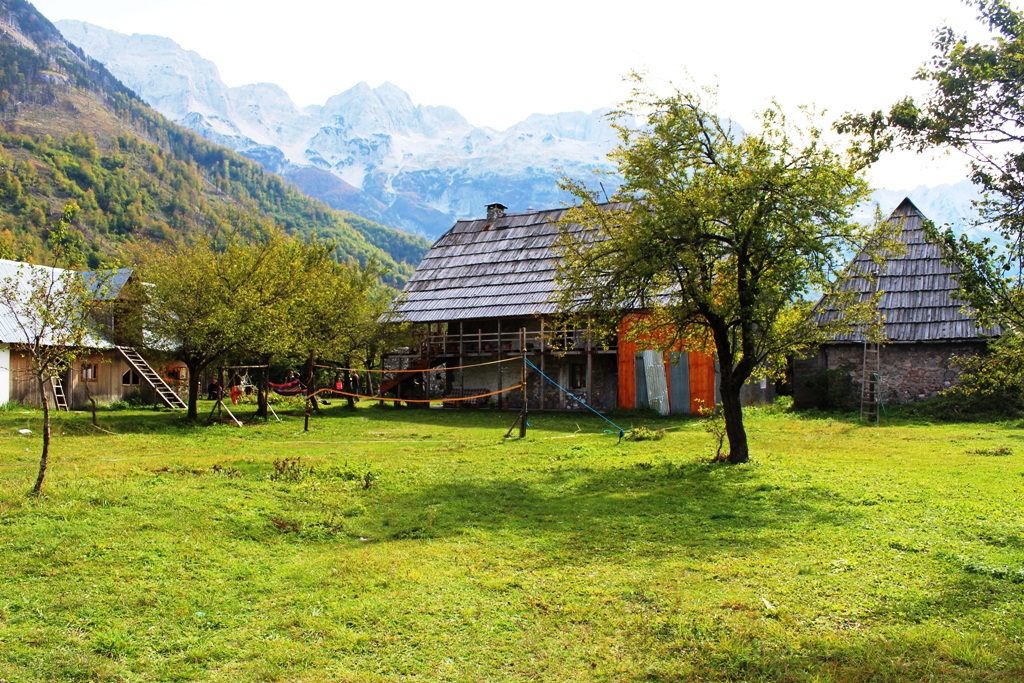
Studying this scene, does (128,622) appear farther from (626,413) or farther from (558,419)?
(626,413)

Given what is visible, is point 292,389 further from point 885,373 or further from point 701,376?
point 885,373

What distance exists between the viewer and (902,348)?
27.2 metres

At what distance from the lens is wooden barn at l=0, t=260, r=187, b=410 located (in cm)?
2655

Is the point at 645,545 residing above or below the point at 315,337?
below

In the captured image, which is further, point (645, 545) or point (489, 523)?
point (489, 523)

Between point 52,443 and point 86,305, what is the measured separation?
904cm

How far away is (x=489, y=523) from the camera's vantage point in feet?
34.2

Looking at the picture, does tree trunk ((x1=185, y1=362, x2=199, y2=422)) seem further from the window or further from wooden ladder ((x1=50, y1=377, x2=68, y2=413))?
the window

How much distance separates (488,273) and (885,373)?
57.5ft

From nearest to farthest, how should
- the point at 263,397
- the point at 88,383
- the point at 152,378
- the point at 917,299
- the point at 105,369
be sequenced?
the point at 263,397 → the point at 917,299 → the point at 88,383 → the point at 105,369 → the point at 152,378

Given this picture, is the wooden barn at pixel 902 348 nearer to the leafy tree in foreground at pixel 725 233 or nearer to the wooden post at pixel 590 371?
the wooden post at pixel 590 371

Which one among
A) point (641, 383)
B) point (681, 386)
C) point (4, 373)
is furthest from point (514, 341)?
point (4, 373)

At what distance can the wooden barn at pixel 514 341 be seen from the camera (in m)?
29.0

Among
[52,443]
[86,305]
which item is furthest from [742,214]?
[52,443]
